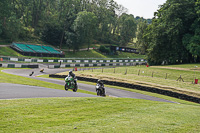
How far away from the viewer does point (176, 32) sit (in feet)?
171

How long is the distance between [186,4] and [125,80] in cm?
3497

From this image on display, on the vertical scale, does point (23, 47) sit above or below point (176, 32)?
below

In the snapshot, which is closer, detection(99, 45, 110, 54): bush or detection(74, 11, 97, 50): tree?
detection(74, 11, 97, 50): tree

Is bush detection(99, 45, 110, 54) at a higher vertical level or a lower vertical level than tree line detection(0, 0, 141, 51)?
lower

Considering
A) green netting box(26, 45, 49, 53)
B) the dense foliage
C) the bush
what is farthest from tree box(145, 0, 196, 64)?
the bush

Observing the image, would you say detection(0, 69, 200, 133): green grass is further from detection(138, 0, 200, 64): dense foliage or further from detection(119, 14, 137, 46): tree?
detection(119, 14, 137, 46): tree

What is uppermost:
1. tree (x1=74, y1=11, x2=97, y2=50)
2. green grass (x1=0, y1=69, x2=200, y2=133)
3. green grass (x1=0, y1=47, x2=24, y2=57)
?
tree (x1=74, y1=11, x2=97, y2=50)

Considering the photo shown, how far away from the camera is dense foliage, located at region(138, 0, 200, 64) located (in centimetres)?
5173

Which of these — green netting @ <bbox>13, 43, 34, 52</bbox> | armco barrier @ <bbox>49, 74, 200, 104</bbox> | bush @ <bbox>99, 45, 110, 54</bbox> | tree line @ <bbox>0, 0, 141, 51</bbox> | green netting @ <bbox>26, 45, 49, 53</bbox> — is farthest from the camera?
bush @ <bbox>99, 45, 110, 54</bbox>

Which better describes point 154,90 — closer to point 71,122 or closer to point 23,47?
point 71,122

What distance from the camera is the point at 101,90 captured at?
18938mm

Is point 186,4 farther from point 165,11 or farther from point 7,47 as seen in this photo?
point 7,47

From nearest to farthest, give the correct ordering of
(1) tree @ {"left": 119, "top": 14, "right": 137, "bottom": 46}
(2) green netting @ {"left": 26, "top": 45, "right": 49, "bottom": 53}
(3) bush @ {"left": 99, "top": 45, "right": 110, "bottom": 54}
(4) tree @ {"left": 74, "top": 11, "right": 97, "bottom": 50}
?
(2) green netting @ {"left": 26, "top": 45, "right": 49, "bottom": 53}
(4) tree @ {"left": 74, "top": 11, "right": 97, "bottom": 50}
(3) bush @ {"left": 99, "top": 45, "right": 110, "bottom": 54}
(1) tree @ {"left": 119, "top": 14, "right": 137, "bottom": 46}

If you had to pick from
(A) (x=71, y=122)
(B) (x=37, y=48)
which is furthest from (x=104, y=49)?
(A) (x=71, y=122)
